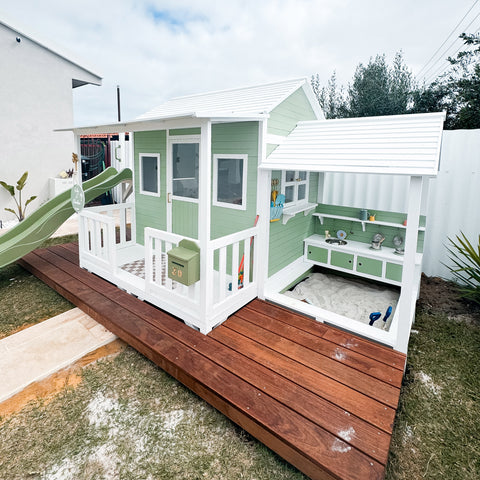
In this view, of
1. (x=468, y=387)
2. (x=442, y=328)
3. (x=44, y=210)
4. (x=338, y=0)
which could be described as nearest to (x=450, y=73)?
(x=338, y=0)

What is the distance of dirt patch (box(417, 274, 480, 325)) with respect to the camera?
4184mm

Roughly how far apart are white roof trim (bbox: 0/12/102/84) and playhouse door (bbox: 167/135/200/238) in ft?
22.2

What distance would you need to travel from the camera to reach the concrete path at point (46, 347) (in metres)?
2.85

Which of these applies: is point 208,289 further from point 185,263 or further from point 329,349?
point 329,349

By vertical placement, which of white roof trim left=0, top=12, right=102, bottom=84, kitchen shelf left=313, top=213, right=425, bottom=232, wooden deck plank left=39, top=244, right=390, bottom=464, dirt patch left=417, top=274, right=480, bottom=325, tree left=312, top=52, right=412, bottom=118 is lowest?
dirt patch left=417, top=274, right=480, bottom=325

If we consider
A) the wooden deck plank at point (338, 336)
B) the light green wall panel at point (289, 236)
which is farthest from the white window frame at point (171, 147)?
the wooden deck plank at point (338, 336)

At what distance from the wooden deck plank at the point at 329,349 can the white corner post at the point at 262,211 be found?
513mm

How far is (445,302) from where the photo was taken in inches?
179

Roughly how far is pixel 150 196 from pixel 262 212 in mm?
2457

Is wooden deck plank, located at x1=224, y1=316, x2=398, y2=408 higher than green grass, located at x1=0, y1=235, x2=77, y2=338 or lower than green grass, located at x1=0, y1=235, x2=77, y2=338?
higher

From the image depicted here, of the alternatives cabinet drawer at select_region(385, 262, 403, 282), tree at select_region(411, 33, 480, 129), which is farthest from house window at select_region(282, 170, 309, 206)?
tree at select_region(411, 33, 480, 129)

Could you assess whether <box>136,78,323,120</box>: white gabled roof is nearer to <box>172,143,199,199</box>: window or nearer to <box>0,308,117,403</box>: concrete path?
<box>172,143,199,199</box>: window

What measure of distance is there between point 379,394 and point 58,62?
36.5 ft

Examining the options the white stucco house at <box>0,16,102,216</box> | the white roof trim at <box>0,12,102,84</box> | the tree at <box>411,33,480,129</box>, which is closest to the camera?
the white roof trim at <box>0,12,102,84</box>
